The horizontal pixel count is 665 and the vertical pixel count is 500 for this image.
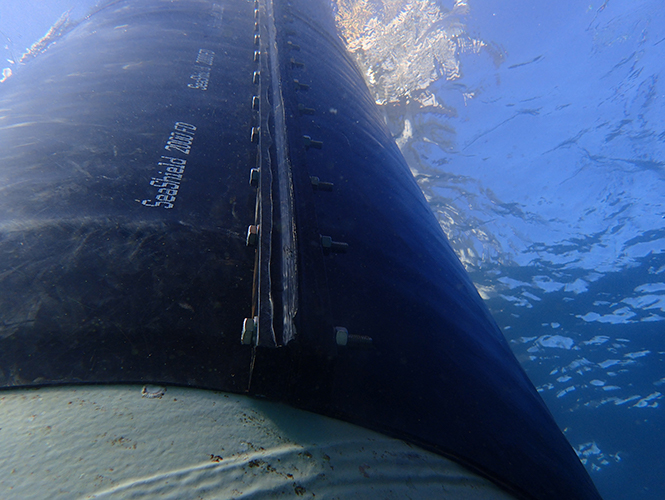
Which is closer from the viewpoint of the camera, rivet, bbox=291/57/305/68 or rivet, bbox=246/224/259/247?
rivet, bbox=246/224/259/247

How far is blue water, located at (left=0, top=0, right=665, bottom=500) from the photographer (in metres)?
10.5

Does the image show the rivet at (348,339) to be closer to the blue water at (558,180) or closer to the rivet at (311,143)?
the rivet at (311,143)

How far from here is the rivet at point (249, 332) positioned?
122cm

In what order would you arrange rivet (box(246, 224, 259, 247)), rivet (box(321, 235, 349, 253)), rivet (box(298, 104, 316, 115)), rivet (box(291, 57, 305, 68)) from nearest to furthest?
rivet (box(246, 224, 259, 247)) < rivet (box(321, 235, 349, 253)) < rivet (box(298, 104, 316, 115)) < rivet (box(291, 57, 305, 68))

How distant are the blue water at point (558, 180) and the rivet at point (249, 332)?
1246cm

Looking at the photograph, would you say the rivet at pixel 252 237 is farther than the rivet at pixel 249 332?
Yes

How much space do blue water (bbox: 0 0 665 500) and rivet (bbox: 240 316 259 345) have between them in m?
12.5

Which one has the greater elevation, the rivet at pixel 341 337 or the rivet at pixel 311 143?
the rivet at pixel 311 143

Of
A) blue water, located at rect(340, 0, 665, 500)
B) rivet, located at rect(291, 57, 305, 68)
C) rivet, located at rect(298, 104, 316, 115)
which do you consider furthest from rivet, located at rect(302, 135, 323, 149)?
blue water, located at rect(340, 0, 665, 500)

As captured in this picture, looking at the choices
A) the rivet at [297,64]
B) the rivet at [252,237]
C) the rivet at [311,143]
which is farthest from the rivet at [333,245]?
the rivet at [297,64]

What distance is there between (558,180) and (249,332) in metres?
14.3

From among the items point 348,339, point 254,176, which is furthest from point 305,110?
point 348,339

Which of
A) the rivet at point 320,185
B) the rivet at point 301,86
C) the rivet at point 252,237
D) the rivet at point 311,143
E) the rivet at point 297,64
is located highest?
the rivet at point 297,64

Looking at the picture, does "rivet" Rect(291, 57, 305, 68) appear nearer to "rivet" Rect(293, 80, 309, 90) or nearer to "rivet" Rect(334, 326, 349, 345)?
"rivet" Rect(293, 80, 309, 90)
